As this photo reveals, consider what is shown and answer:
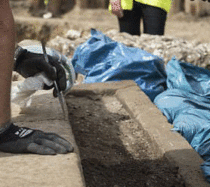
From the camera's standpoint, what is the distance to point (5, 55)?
1.94 m

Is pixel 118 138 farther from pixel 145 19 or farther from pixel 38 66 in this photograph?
pixel 145 19

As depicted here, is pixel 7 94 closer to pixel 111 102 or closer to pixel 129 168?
pixel 129 168

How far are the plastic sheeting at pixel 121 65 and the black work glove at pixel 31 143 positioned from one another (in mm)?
1948

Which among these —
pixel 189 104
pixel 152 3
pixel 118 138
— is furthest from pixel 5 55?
pixel 152 3

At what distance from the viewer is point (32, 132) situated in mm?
2041

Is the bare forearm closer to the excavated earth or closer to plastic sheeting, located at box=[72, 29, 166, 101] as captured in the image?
the excavated earth

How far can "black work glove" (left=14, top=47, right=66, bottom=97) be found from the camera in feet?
7.95

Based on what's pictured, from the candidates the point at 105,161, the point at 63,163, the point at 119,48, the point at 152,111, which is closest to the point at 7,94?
the point at 63,163

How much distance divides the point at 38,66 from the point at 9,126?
54cm

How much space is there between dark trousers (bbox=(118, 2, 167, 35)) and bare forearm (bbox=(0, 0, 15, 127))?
2397mm

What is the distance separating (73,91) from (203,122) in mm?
1182

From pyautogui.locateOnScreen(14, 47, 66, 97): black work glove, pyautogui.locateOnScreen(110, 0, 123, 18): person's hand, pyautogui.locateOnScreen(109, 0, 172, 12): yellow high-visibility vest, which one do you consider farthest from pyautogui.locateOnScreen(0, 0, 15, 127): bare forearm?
pyautogui.locateOnScreen(109, 0, 172, 12): yellow high-visibility vest

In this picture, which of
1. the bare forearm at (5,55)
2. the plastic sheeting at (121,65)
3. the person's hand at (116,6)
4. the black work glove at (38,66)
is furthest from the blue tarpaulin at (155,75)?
the bare forearm at (5,55)

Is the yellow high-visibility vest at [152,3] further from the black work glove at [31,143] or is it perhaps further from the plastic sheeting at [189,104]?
the black work glove at [31,143]
